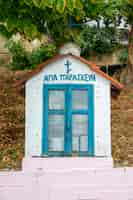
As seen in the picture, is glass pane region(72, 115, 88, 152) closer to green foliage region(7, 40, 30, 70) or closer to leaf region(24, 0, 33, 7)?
leaf region(24, 0, 33, 7)

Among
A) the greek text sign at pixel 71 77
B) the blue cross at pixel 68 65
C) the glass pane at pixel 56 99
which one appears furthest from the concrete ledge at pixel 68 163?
the blue cross at pixel 68 65

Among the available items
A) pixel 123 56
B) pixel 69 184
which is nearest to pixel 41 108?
pixel 69 184

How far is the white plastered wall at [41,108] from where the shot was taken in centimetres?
741

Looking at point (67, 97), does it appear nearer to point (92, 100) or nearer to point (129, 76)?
point (92, 100)

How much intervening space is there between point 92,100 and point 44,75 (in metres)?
0.72

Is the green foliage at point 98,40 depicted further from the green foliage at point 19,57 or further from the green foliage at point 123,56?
the green foliage at point 19,57

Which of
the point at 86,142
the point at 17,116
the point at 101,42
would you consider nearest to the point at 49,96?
the point at 86,142

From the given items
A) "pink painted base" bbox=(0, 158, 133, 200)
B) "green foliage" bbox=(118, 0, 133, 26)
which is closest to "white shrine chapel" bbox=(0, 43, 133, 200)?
"pink painted base" bbox=(0, 158, 133, 200)

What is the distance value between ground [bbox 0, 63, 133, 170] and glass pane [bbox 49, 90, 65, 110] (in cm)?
68

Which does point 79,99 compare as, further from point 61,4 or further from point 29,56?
point 29,56

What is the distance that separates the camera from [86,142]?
24.5 feet

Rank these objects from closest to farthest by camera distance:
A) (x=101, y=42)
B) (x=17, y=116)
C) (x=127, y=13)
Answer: (x=17, y=116), (x=127, y=13), (x=101, y=42)

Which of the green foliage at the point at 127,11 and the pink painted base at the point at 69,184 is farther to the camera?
the green foliage at the point at 127,11

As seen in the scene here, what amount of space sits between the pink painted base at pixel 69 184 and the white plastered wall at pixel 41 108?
0.36m
